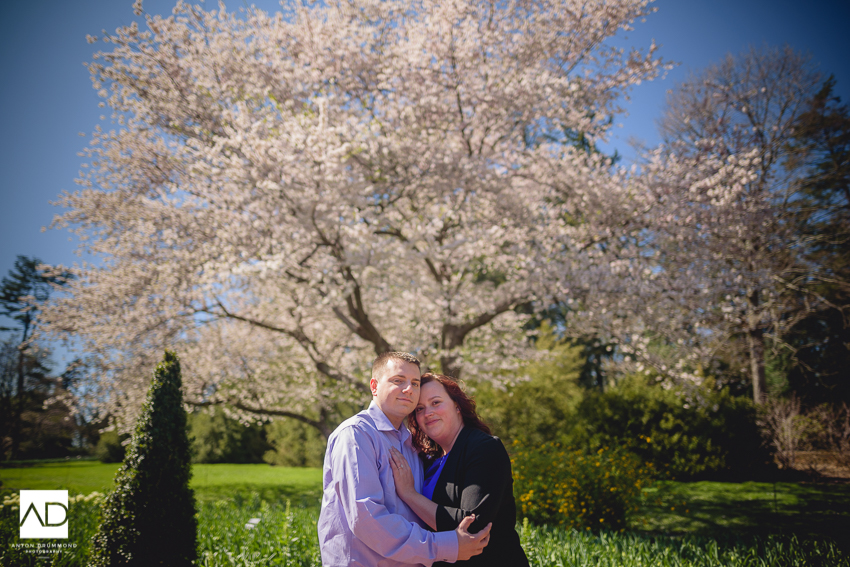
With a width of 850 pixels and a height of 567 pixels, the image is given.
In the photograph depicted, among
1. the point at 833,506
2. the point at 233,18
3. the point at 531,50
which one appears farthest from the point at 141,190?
the point at 833,506

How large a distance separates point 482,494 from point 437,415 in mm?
448

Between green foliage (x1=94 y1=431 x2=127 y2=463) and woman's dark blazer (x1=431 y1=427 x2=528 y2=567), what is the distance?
1942 cm

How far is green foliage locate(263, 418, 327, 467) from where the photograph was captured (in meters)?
16.8

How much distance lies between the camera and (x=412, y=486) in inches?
80.9

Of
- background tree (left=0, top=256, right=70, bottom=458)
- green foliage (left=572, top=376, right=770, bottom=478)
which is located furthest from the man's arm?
background tree (left=0, top=256, right=70, bottom=458)

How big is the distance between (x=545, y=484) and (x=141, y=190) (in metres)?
9.14

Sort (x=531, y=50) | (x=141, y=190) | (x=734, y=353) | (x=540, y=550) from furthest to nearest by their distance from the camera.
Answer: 1. (x=734, y=353)
2. (x=141, y=190)
3. (x=531, y=50)
4. (x=540, y=550)

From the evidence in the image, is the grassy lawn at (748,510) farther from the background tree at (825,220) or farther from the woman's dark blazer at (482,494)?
the woman's dark blazer at (482,494)

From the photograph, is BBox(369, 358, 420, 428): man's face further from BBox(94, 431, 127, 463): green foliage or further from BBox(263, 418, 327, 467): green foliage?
BBox(94, 431, 127, 463): green foliage

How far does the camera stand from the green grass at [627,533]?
153 inches

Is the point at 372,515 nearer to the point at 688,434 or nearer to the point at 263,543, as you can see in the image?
the point at 263,543

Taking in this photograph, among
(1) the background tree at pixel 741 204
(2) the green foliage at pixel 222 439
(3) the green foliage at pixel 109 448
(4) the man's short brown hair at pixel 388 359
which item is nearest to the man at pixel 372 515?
(4) the man's short brown hair at pixel 388 359

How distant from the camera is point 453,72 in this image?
24.2ft

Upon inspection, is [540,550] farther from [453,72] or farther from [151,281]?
[151,281]
